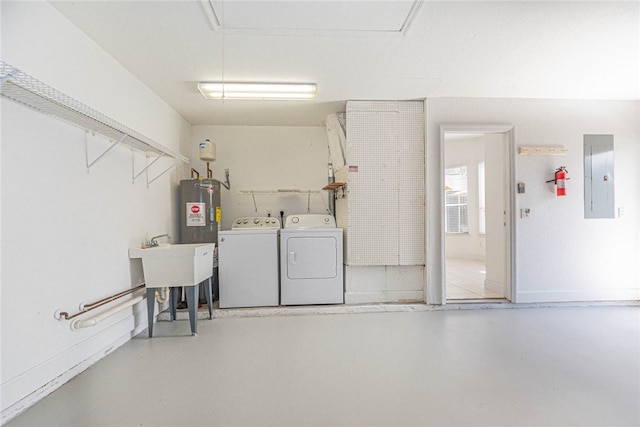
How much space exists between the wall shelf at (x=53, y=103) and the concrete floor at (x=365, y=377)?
1541 mm

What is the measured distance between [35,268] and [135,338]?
1167 mm

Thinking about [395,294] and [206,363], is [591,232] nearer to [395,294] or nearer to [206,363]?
[395,294]

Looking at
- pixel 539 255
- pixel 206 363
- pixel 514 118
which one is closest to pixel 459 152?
pixel 514 118

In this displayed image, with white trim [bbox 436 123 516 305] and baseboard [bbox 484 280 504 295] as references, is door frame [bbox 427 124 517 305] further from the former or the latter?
baseboard [bbox 484 280 504 295]

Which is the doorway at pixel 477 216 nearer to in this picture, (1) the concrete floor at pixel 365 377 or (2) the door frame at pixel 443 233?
(2) the door frame at pixel 443 233

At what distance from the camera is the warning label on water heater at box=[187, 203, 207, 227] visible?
326 cm

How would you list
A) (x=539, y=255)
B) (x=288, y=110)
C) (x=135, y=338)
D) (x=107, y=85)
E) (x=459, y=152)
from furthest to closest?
(x=459, y=152) → (x=288, y=110) → (x=539, y=255) → (x=135, y=338) → (x=107, y=85)

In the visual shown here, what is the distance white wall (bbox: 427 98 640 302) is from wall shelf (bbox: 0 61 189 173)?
3.01 m

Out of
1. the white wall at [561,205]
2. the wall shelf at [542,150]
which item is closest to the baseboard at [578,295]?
the white wall at [561,205]

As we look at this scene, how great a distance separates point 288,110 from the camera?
3314 mm

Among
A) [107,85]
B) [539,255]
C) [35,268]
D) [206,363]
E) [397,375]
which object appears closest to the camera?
[35,268]

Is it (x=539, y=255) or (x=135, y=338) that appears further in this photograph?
(x=539, y=255)

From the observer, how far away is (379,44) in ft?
6.81

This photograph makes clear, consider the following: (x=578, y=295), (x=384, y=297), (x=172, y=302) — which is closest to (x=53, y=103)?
(x=172, y=302)
